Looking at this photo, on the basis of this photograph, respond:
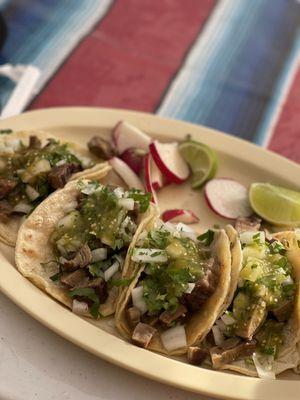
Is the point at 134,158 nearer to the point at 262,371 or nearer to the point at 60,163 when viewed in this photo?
the point at 60,163

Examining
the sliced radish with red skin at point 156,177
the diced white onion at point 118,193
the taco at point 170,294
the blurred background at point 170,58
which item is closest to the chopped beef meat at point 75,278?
the taco at point 170,294

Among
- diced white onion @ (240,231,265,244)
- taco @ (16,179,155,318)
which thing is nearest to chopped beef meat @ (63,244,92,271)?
taco @ (16,179,155,318)

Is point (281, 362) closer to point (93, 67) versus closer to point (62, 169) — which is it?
point (62, 169)

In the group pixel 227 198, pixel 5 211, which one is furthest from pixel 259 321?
pixel 5 211

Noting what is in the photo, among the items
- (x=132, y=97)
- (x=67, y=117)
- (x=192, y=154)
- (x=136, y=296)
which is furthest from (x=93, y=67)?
(x=136, y=296)

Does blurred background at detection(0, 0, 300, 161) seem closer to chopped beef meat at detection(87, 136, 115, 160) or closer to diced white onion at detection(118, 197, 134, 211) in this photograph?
chopped beef meat at detection(87, 136, 115, 160)

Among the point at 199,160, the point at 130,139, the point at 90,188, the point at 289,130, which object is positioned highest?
the point at 90,188
